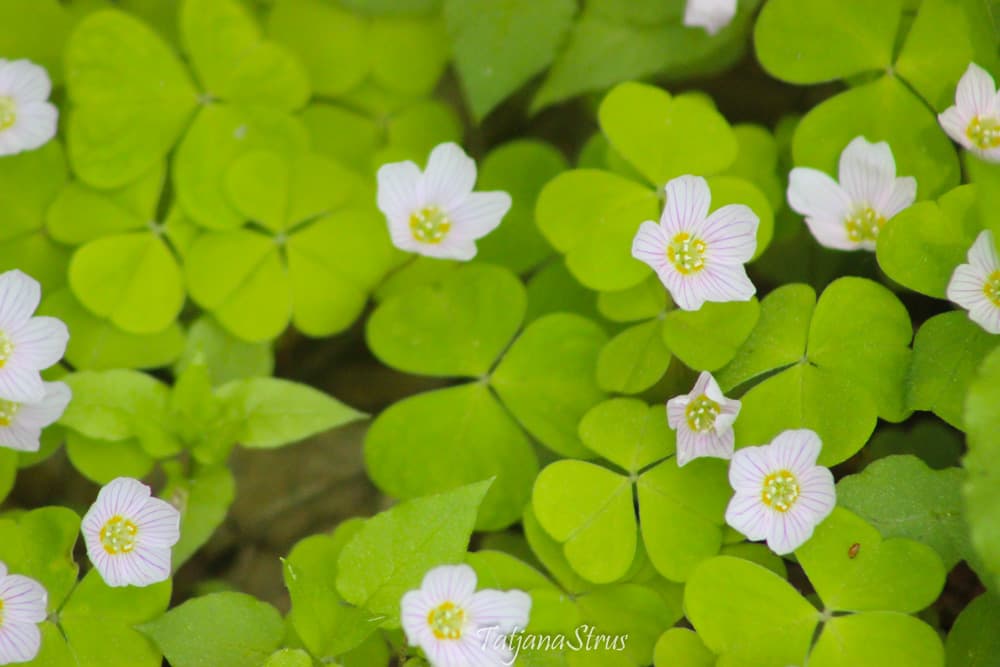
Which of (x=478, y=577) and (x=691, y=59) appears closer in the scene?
(x=478, y=577)

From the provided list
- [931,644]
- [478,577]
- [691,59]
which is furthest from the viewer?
[691,59]

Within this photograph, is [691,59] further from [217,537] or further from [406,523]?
[217,537]

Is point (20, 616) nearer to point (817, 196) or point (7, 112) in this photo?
point (7, 112)

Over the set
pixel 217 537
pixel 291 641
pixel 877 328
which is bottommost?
pixel 217 537

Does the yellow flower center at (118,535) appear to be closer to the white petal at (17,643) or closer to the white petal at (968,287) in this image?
the white petal at (17,643)

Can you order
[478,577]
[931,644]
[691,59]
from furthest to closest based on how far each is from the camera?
[691,59] < [478,577] < [931,644]

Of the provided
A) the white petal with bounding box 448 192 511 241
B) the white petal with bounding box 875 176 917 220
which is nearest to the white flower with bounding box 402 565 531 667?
the white petal with bounding box 448 192 511 241

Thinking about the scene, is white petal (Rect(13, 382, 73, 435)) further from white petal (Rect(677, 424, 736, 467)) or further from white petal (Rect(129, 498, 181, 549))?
white petal (Rect(677, 424, 736, 467))

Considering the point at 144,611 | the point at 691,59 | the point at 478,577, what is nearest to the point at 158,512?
the point at 144,611
